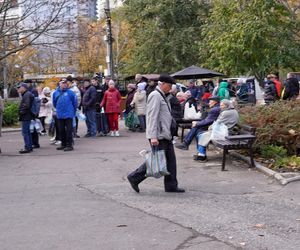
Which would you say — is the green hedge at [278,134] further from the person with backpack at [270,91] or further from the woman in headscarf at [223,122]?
the person with backpack at [270,91]

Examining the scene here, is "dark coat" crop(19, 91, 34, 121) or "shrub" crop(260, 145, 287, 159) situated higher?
"dark coat" crop(19, 91, 34, 121)

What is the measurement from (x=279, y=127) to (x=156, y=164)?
402 centimetres

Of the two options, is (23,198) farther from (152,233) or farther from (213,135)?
(213,135)

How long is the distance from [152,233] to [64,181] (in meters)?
3.74

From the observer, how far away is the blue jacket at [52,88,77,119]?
536 inches

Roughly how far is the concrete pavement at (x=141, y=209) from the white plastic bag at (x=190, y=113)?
3.36 m

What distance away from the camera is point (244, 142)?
10727mm

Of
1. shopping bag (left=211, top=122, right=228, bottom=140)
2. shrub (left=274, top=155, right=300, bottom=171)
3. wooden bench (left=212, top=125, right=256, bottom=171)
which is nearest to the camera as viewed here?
shrub (left=274, top=155, right=300, bottom=171)

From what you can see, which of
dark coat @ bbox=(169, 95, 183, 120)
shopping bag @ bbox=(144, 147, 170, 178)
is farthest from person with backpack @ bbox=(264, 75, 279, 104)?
shopping bag @ bbox=(144, 147, 170, 178)

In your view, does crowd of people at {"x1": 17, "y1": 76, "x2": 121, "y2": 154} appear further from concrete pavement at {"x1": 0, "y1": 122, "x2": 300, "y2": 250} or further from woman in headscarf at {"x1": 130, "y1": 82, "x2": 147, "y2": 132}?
concrete pavement at {"x1": 0, "y1": 122, "x2": 300, "y2": 250}

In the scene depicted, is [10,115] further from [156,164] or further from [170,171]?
[156,164]

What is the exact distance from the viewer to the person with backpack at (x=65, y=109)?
13633mm

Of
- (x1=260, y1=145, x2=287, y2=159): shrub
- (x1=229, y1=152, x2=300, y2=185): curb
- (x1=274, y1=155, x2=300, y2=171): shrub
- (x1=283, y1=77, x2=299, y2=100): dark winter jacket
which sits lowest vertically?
(x1=229, y1=152, x2=300, y2=185): curb

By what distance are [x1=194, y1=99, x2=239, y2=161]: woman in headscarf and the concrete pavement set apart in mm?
250
